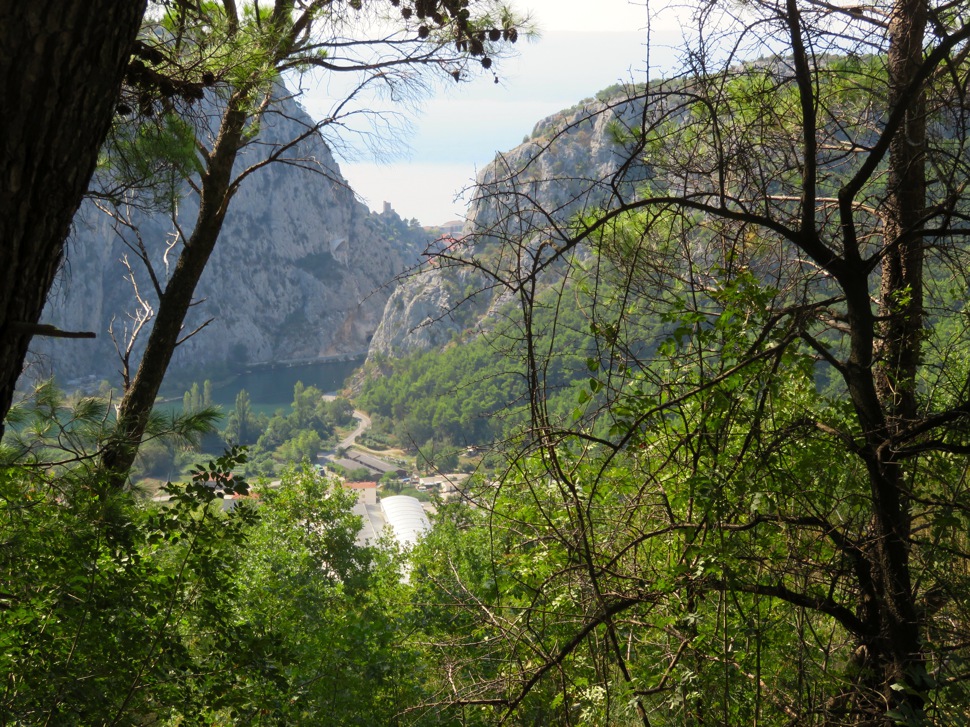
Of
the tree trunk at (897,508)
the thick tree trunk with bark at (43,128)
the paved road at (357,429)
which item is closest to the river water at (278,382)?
the paved road at (357,429)

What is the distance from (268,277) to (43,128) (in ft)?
248

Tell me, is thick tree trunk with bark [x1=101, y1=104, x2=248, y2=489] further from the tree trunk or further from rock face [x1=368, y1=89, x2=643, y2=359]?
the tree trunk

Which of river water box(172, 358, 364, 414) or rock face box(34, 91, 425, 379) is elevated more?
rock face box(34, 91, 425, 379)

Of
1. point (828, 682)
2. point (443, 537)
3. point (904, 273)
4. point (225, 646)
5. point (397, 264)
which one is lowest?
point (443, 537)

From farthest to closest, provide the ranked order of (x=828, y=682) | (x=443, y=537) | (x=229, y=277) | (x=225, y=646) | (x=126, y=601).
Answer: (x=229, y=277) → (x=443, y=537) → (x=225, y=646) → (x=126, y=601) → (x=828, y=682)

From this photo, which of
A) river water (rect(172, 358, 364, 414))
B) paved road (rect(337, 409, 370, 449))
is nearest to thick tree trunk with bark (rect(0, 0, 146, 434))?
paved road (rect(337, 409, 370, 449))

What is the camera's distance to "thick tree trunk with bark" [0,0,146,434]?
0.81m

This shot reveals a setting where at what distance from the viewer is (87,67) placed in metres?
0.87

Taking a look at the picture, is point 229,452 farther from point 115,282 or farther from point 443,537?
point 115,282

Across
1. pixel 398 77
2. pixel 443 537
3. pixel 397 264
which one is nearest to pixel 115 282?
pixel 397 264

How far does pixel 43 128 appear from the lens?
2.74 ft

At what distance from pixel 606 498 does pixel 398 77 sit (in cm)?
224

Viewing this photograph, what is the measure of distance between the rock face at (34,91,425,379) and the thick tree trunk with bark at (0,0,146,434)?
61.3 metres

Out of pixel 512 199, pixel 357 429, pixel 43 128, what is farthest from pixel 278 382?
pixel 43 128
